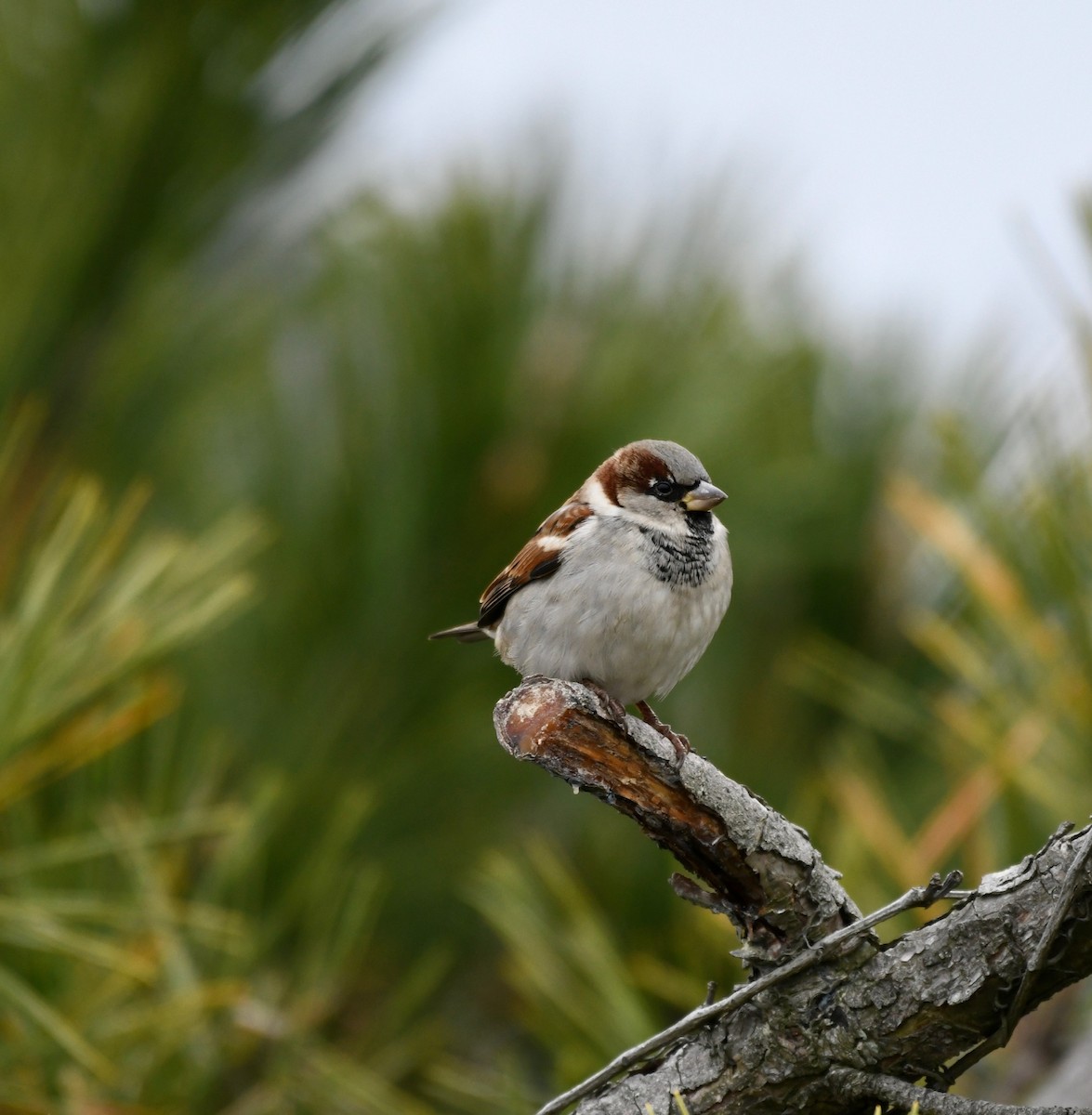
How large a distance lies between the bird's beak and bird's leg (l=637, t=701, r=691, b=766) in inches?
11.9

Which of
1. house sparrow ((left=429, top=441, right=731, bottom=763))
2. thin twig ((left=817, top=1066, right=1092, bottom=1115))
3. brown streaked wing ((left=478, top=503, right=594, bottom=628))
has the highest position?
brown streaked wing ((left=478, top=503, right=594, bottom=628))

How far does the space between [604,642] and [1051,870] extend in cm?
Result: 103

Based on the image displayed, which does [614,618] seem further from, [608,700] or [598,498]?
[598,498]


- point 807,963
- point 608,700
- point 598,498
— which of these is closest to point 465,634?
point 598,498

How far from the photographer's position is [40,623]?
146cm

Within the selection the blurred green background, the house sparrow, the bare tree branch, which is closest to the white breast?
the house sparrow

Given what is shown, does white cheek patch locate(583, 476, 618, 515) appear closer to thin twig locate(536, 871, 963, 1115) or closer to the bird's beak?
the bird's beak

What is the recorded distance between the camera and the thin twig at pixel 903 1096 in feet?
3.15

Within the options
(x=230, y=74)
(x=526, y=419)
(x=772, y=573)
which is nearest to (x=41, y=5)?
(x=230, y=74)

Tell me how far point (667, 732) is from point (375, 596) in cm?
61

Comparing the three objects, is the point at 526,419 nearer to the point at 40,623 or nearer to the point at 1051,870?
the point at 40,623

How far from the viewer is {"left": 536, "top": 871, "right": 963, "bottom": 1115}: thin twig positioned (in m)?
1.09

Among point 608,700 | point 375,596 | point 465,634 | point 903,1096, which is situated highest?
point 375,596

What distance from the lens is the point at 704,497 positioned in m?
2.11
